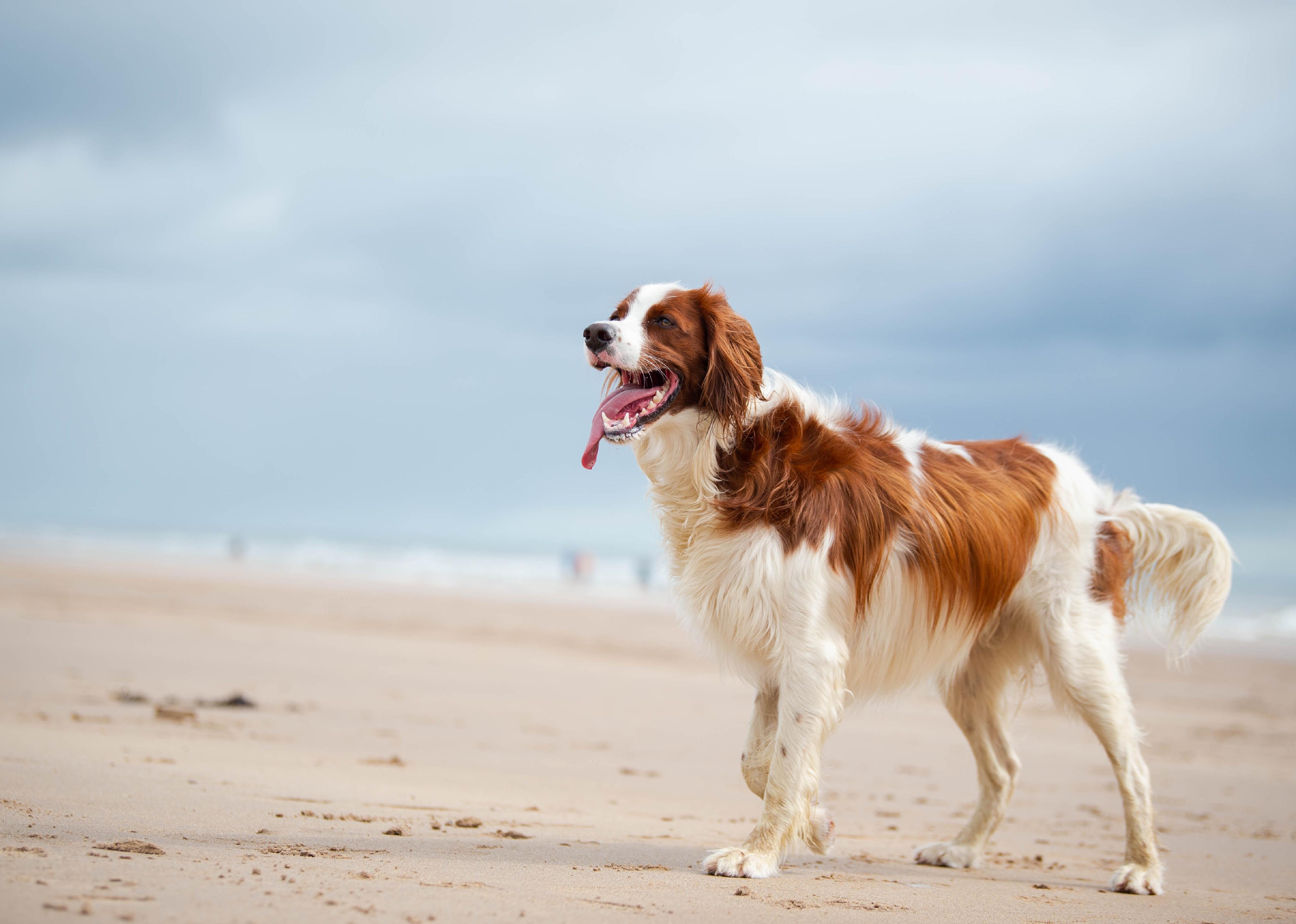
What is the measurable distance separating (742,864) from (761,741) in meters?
0.60

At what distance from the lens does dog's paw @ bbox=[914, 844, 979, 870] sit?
16.4 ft

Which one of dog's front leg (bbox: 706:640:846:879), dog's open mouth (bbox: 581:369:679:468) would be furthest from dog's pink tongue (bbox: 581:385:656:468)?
dog's front leg (bbox: 706:640:846:879)

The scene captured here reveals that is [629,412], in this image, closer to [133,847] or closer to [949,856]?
[133,847]

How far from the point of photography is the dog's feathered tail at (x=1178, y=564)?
544cm

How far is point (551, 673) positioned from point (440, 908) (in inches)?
358

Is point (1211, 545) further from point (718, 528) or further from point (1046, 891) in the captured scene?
point (718, 528)

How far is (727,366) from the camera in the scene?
434 cm

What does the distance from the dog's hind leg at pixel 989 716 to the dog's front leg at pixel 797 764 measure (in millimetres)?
1331

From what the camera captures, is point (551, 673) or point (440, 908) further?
point (551, 673)

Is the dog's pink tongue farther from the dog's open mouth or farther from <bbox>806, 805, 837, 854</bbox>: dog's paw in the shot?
<bbox>806, 805, 837, 854</bbox>: dog's paw

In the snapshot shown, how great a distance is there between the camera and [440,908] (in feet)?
10.0

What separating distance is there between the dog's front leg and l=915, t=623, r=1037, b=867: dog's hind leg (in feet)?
4.37

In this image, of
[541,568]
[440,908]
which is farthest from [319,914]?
[541,568]

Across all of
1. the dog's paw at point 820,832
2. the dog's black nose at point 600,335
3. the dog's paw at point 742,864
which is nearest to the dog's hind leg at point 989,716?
Result: the dog's paw at point 820,832
